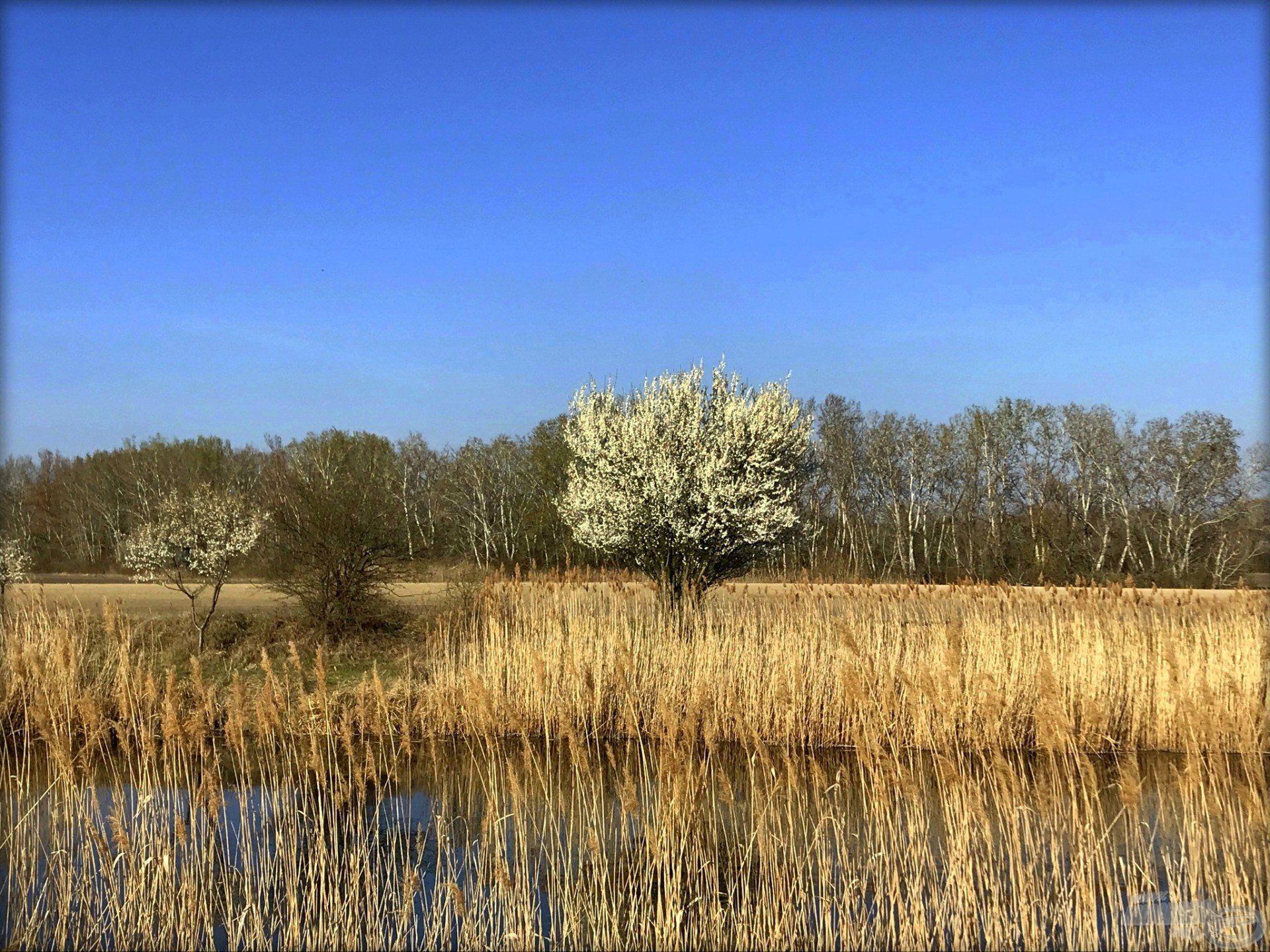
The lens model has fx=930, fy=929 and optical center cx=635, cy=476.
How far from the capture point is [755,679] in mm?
9750

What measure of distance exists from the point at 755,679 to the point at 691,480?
498 cm

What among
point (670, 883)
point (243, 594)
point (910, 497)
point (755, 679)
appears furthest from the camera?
point (910, 497)

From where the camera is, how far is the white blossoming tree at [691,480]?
14.1m

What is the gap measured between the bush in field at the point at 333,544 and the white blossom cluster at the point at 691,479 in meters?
3.19

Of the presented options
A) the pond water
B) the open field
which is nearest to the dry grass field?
the pond water

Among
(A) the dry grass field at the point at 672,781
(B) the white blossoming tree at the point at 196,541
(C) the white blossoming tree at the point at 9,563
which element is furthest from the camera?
(C) the white blossoming tree at the point at 9,563

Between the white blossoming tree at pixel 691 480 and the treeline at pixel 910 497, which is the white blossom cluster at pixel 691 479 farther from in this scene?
the treeline at pixel 910 497

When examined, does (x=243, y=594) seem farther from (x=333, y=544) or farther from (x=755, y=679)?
(x=755, y=679)

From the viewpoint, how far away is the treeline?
31.1 metres

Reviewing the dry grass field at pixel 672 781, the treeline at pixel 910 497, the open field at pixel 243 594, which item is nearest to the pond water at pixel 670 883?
the dry grass field at pixel 672 781

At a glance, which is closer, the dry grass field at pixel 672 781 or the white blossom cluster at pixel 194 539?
the dry grass field at pixel 672 781

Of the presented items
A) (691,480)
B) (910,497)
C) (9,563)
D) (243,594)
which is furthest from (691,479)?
(910,497)

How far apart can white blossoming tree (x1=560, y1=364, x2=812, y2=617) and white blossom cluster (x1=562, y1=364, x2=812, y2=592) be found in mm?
18

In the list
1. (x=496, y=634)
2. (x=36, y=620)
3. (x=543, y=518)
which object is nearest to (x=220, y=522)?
(x=36, y=620)
